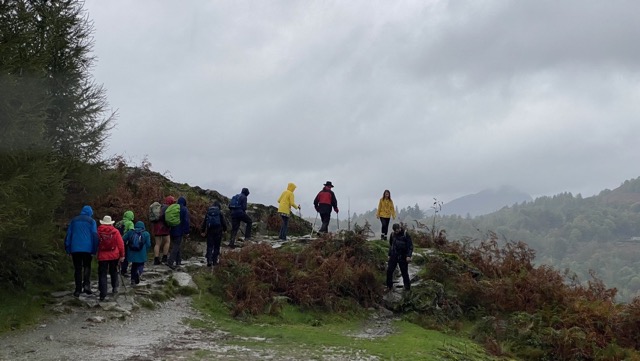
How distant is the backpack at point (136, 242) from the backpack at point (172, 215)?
182 centimetres

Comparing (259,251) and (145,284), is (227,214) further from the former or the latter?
(145,284)

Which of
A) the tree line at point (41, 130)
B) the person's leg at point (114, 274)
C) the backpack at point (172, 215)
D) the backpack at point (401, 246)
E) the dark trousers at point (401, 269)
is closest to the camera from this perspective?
the tree line at point (41, 130)

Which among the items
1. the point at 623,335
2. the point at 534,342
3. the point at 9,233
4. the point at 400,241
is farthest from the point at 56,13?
the point at 623,335

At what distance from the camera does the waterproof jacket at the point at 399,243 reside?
53.6ft

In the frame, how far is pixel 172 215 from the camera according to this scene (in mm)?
16453

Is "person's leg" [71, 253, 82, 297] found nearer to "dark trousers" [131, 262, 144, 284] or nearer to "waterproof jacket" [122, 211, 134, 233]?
"dark trousers" [131, 262, 144, 284]

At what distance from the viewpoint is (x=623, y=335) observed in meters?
15.0

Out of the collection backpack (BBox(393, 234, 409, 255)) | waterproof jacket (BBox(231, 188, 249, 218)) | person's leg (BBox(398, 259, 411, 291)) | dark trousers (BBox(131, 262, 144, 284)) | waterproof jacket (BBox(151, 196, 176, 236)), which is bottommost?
person's leg (BBox(398, 259, 411, 291))

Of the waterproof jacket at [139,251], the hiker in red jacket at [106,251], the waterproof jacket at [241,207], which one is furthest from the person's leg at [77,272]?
the waterproof jacket at [241,207]

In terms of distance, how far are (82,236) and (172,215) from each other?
12.5ft

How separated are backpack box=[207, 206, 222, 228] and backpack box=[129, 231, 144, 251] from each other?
2.76 meters

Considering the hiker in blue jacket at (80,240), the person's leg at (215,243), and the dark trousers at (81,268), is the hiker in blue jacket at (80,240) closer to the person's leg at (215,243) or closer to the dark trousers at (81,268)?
the dark trousers at (81,268)

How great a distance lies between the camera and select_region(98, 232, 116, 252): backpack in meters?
13.1

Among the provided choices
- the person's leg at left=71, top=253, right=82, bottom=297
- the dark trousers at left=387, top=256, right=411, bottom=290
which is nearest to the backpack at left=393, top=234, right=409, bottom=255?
the dark trousers at left=387, top=256, right=411, bottom=290
